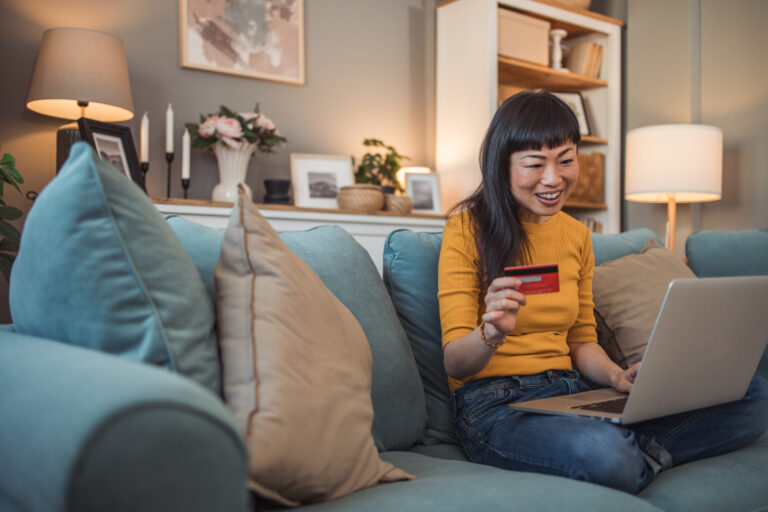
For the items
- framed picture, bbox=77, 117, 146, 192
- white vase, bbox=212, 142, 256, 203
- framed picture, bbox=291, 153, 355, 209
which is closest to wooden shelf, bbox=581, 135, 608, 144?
framed picture, bbox=291, 153, 355, 209

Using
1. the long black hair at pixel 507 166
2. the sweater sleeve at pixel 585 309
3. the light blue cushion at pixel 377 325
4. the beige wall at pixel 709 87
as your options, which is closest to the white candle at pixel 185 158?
the light blue cushion at pixel 377 325

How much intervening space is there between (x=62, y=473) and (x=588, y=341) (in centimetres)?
126

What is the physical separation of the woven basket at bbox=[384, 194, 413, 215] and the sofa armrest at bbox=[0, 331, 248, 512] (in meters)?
2.57

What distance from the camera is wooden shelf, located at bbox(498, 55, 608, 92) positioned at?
12.0 ft

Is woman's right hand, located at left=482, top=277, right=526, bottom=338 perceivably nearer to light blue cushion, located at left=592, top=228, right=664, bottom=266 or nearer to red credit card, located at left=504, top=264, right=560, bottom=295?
red credit card, located at left=504, top=264, right=560, bottom=295

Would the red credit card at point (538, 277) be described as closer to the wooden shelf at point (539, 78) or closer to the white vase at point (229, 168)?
the white vase at point (229, 168)

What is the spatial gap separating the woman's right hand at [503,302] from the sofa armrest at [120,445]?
0.60 metres

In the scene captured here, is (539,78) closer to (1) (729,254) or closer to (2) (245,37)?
(2) (245,37)

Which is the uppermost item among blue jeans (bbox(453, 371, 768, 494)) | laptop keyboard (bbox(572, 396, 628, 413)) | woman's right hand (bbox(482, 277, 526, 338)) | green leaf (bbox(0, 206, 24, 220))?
green leaf (bbox(0, 206, 24, 220))

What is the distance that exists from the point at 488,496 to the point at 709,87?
343cm

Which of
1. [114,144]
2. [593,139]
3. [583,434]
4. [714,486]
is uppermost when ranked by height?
[593,139]

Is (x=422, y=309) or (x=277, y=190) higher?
(x=277, y=190)

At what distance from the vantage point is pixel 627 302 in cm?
170

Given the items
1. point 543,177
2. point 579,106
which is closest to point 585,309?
point 543,177
